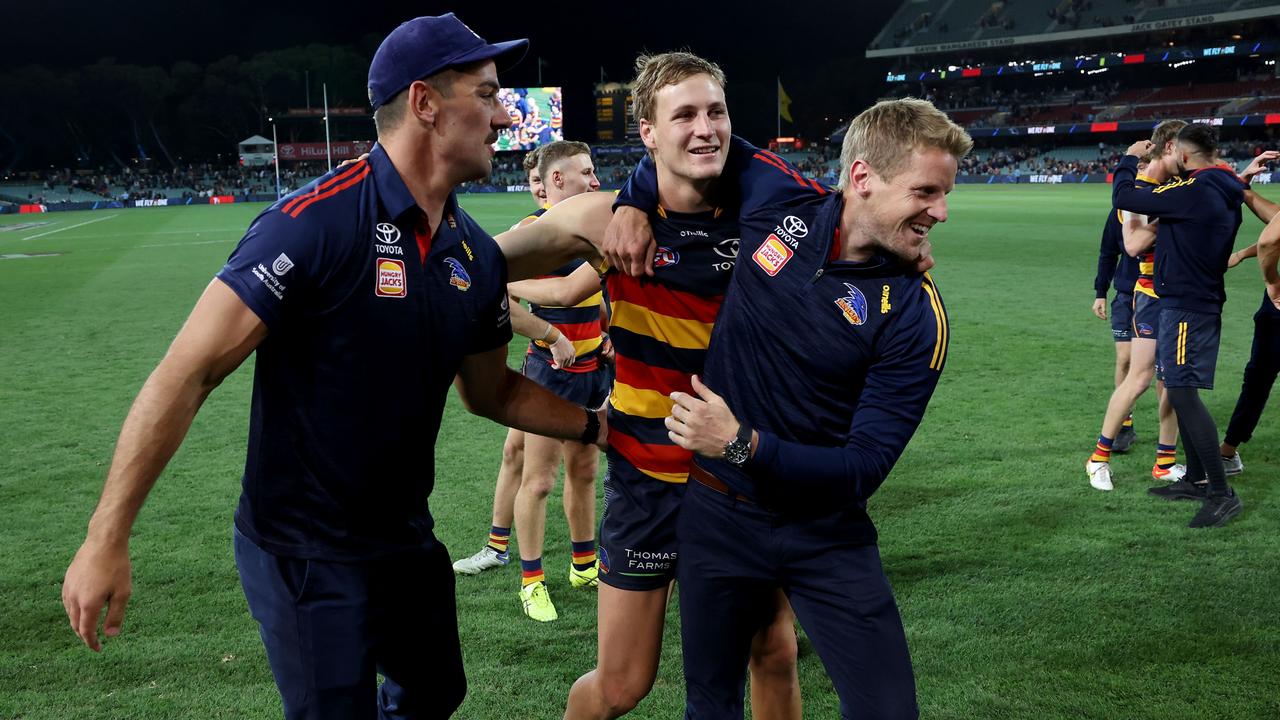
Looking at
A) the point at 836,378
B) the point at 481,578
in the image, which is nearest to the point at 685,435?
the point at 836,378

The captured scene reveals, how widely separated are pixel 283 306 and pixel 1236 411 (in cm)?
775

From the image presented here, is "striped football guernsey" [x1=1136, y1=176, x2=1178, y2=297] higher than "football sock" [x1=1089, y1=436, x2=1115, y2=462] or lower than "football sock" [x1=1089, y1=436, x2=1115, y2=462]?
higher

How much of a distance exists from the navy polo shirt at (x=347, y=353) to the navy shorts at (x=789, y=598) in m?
0.92

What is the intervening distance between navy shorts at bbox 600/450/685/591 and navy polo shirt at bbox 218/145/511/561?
84 cm

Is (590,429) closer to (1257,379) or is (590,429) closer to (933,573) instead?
(933,573)

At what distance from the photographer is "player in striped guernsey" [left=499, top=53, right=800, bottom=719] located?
3.39 meters

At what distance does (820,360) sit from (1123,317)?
22.5ft

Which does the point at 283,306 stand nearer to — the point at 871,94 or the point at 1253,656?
the point at 1253,656

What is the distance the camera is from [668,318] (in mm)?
3430

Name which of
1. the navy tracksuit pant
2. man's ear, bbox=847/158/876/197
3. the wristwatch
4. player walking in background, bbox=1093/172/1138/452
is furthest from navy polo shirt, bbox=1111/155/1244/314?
the wristwatch

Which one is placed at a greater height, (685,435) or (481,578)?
(685,435)

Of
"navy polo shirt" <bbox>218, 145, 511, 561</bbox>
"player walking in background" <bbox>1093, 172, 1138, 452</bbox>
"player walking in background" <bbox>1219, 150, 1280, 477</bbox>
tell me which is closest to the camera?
"navy polo shirt" <bbox>218, 145, 511, 561</bbox>

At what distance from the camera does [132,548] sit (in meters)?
6.26

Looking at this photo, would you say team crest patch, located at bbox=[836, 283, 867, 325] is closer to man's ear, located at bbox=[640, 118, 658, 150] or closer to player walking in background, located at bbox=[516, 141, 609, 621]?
man's ear, located at bbox=[640, 118, 658, 150]
